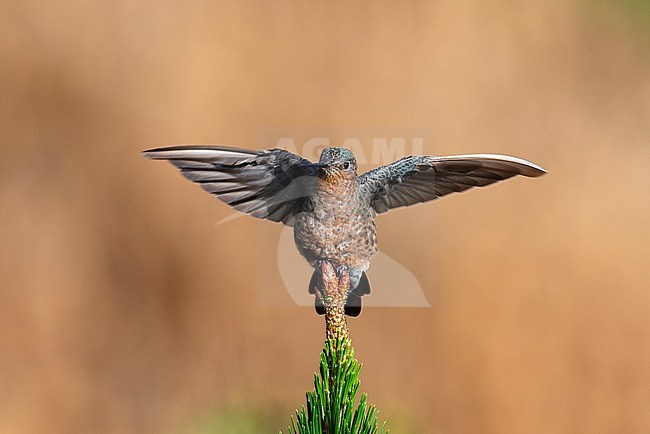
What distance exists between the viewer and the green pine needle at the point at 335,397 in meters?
0.65

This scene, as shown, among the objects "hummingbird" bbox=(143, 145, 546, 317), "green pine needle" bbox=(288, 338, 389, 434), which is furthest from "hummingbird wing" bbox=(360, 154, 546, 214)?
"green pine needle" bbox=(288, 338, 389, 434)

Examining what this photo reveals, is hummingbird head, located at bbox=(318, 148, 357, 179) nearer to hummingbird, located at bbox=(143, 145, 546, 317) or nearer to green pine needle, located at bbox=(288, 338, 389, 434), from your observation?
hummingbird, located at bbox=(143, 145, 546, 317)

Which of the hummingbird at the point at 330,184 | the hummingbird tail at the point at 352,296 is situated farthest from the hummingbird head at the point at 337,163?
the hummingbird tail at the point at 352,296

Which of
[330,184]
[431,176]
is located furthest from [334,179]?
[431,176]

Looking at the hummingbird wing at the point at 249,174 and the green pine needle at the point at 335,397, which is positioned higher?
the hummingbird wing at the point at 249,174

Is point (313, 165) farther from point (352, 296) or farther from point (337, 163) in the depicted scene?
point (352, 296)

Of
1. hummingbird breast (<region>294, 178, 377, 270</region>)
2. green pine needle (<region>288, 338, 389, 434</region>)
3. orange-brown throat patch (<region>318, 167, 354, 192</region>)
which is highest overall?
orange-brown throat patch (<region>318, 167, 354, 192</region>)

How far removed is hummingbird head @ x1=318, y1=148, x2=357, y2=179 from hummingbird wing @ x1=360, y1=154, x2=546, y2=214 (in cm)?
5

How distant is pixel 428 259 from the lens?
107cm

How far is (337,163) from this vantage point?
2.27 ft

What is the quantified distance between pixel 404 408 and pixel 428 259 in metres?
0.24

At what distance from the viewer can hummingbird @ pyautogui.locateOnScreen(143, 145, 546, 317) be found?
2.31 feet

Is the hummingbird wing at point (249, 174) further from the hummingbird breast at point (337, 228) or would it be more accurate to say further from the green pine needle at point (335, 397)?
the green pine needle at point (335, 397)

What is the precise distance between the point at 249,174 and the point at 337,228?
109 millimetres
